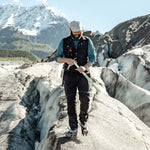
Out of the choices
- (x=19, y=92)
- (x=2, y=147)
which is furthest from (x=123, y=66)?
(x=2, y=147)

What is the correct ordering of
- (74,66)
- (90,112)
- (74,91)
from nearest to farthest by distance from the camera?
(74,66) → (74,91) → (90,112)

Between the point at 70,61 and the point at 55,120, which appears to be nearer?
the point at 70,61

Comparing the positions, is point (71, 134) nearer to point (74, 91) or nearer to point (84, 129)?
point (84, 129)

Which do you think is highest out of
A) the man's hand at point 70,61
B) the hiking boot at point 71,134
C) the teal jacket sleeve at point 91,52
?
the teal jacket sleeve at point 91,52

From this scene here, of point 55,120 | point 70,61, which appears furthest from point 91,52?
point 55,120

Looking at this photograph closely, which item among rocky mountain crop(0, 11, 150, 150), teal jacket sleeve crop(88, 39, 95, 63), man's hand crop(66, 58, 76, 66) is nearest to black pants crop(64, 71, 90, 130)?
man's hand crop(66, 58, 76, 66)

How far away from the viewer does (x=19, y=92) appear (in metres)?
18.0

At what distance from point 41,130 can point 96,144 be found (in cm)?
697

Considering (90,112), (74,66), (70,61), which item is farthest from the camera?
(90,112)

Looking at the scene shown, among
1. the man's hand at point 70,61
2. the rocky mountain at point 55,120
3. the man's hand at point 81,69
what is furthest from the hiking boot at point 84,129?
the man's hand at point 70,61

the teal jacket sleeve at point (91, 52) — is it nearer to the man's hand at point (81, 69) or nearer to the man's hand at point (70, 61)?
the man's hand at point (81, 69)

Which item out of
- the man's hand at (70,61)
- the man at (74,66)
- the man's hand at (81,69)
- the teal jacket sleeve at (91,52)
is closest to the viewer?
the man's hand at (81,69)

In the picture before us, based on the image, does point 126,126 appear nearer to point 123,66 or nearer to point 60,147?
point 60,147

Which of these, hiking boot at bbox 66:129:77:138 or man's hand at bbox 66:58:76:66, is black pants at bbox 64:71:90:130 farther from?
man's hand at bbox 66:58:76:66
